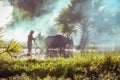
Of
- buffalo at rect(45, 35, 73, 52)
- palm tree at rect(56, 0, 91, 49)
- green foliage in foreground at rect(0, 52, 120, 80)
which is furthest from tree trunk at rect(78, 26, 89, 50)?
green foliage in foreground at rect(0, 52, 120, 80)

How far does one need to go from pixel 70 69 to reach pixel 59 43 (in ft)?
11.5

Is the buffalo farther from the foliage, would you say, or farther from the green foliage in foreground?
the green foliage in foreground

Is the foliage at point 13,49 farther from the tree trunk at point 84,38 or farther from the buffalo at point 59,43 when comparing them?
the tree trunk at point 84,38

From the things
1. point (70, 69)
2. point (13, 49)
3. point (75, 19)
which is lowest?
point (70, 69)

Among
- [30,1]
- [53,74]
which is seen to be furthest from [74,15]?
[53,74]

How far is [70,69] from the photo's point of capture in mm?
4484

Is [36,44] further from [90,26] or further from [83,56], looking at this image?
[83,56]

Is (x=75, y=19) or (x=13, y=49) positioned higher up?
(x=75, y=19)

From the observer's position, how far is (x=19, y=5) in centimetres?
930

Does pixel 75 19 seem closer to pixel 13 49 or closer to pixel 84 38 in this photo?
pixel 84 38

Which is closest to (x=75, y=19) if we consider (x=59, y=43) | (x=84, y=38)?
(x=84, y=38)

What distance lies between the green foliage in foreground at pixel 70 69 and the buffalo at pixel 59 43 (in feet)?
9.17

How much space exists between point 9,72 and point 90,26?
4.18 meters

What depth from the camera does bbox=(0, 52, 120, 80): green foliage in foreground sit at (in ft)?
13.8
